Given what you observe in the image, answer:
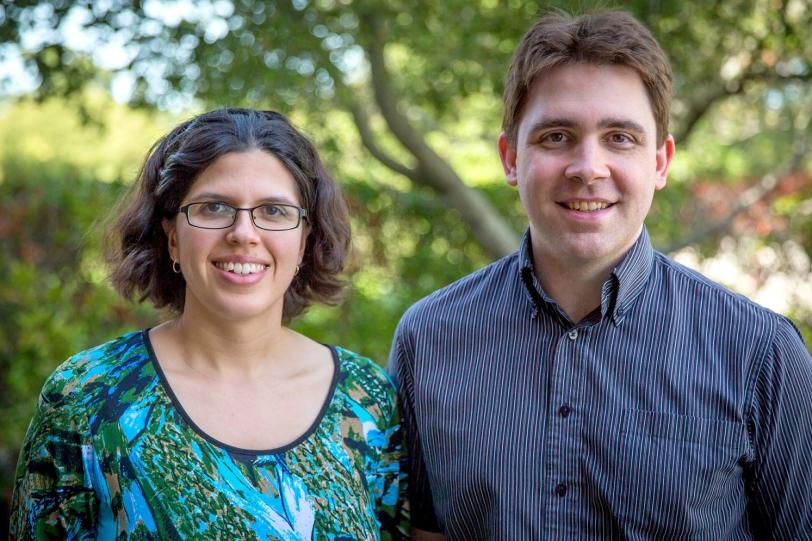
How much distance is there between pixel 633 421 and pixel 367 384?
2.61ft

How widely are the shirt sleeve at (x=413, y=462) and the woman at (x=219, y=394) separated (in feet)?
0.21

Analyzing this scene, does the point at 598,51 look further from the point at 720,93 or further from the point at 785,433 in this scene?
the point at 720,93

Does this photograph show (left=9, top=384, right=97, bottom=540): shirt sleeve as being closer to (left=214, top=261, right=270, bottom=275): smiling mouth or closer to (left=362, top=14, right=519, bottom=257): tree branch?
(left=214, top=261, right=270, bottom=275): smiling mouth

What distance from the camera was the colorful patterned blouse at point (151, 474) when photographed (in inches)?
93.2

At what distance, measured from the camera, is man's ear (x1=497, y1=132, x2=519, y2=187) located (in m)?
Result: 2.81

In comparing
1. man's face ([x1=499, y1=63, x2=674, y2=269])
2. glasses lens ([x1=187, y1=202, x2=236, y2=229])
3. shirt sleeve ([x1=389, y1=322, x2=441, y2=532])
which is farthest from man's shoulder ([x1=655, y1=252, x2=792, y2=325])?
glasses lens ([x1=187, y1=202, x2=236, y2=229])

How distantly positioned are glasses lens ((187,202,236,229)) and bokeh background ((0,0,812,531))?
2.19 feet

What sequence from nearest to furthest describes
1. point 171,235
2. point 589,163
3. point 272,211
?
point 589,163
point 272,211
point 171,235

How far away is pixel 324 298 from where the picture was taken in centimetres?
306

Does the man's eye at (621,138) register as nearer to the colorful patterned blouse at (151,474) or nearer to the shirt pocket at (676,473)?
the shirt pocket at (676,473)

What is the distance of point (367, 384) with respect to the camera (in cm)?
275

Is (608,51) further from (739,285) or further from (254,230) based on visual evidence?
(739,285)

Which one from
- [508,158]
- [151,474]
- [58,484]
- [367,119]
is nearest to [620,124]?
[508,158]

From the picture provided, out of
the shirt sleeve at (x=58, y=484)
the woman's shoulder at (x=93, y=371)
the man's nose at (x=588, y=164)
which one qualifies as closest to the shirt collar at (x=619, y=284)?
the man's nose at (x=588, y=164)
